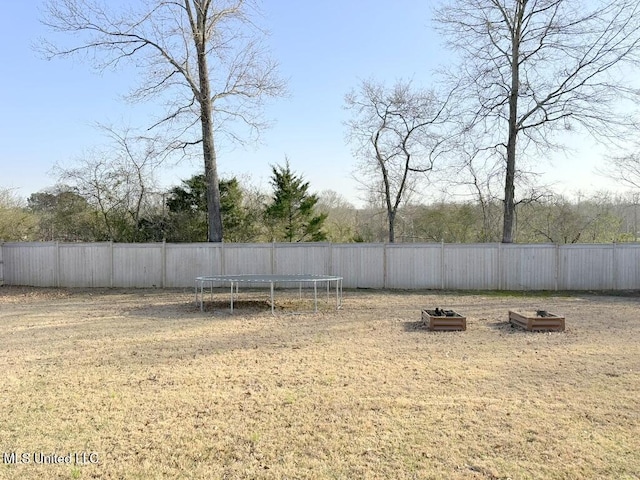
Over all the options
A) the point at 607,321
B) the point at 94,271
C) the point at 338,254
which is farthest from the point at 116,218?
the point at 607,321

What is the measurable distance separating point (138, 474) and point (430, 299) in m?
10.5

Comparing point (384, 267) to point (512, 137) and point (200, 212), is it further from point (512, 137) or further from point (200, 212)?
point (200, 212)

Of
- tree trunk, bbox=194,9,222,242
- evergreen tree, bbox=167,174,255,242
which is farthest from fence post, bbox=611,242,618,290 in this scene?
evergreen tree, bbox=167,174,255,242

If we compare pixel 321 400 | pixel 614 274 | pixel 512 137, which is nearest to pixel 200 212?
pixel 512 137

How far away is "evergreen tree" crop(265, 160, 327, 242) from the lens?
23125 mm

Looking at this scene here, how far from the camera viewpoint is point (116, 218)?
1983 centimetres

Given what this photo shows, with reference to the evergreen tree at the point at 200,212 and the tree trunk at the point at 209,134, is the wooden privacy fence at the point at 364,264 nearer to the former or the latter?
the tree trunk at the point at 209,134

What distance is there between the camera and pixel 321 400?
4527mm

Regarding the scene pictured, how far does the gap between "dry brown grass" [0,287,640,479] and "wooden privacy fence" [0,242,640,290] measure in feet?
20.4

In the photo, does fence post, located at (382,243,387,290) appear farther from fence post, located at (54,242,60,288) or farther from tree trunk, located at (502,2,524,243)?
fence post, located at (54,242,60,288)

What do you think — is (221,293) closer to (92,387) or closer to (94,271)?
(94,271)

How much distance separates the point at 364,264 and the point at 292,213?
9169mm

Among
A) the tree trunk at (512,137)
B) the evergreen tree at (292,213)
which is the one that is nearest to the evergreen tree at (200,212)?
the evergreen tree at (292,213)

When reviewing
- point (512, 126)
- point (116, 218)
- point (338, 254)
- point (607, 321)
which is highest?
point (512, 126)
